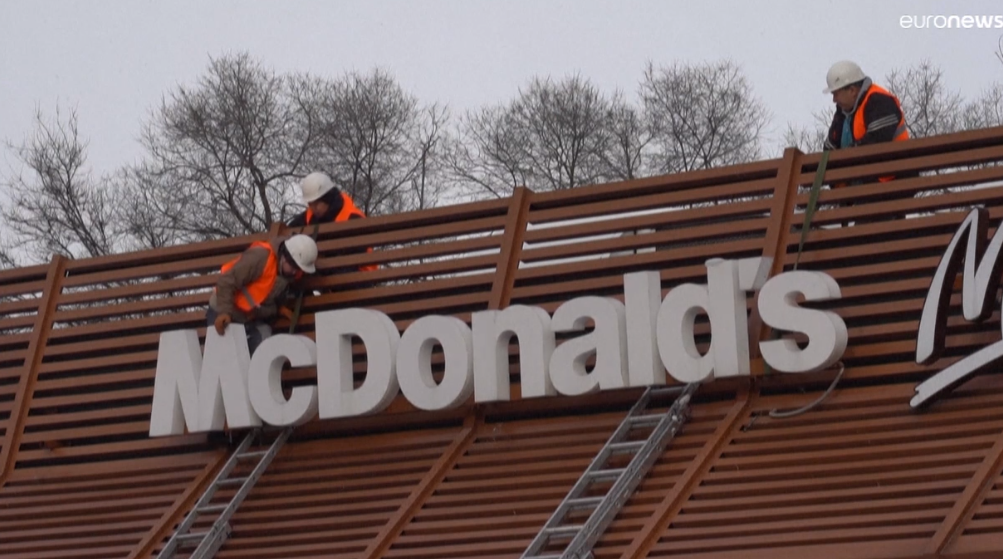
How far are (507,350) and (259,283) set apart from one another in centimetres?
284

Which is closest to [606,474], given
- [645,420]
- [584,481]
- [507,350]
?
[584,481]

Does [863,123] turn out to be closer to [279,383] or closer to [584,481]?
[584,481]

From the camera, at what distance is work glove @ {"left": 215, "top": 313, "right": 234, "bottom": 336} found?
15914 mm

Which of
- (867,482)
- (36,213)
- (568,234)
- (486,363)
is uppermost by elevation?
(36,213)

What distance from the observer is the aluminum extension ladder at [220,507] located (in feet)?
49.6

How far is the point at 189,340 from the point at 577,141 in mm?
27187

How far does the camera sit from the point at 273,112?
42.0m

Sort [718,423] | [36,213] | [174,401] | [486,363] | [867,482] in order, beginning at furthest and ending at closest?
[36,213]
[174,401]
[486,363]
[718,423]
[867,482]

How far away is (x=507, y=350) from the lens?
14.7 m

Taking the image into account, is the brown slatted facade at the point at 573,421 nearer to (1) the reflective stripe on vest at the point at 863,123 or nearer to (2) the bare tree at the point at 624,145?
(1) the reflective stripe on vest at the point at 863,123

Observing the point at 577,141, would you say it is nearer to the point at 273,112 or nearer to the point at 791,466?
the point at 273,112

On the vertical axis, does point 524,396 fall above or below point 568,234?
below

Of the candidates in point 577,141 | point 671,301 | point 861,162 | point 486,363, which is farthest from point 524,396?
point 577,141

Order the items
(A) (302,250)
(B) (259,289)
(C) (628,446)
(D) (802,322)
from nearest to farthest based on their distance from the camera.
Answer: (D) (802,322), (C) (628,446), (A) (302,250), (B) (259,289)
